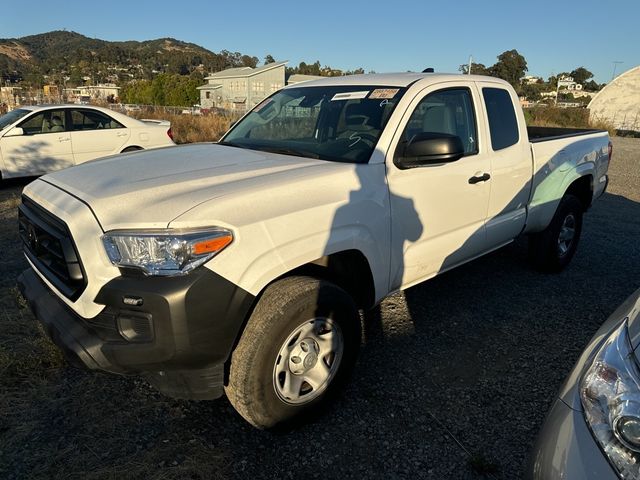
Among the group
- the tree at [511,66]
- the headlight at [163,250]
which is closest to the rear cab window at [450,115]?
the headlight at [163,250]

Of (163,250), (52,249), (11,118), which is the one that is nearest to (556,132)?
(163,250)

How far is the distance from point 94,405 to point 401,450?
1832mm

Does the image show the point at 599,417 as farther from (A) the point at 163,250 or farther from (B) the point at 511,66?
(B) the point at 511,66

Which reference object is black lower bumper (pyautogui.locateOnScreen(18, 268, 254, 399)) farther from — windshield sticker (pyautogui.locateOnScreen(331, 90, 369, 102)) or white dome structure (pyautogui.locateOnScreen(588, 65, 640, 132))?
white dome structure (pyautogui.locateOnScreen(588, 65, 640, 132))

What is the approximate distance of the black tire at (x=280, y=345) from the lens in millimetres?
2271

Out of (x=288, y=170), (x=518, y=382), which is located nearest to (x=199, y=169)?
(x=288, y=170)

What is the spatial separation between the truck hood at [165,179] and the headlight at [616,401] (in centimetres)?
163

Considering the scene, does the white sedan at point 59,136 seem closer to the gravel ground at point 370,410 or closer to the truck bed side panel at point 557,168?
the gravel ground at point 370,410

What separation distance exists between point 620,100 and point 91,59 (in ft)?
336

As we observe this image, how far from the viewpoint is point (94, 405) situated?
2.80 meters

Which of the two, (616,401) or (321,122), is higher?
(321,122)

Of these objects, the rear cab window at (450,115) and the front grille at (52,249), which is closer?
the front grille at (52,249)

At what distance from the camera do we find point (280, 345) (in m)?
2.36

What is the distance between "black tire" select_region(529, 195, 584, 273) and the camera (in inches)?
187
